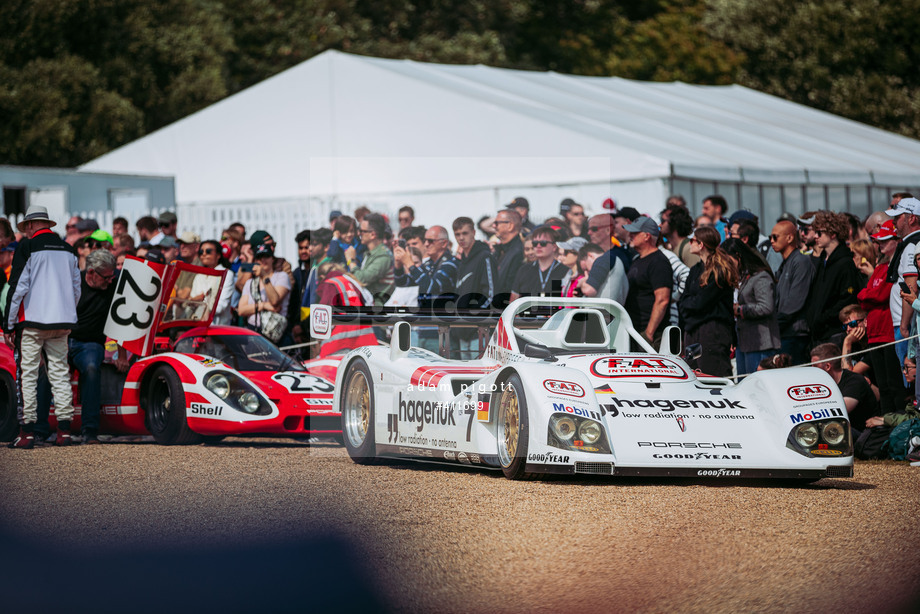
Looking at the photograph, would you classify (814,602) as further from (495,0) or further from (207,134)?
(495,0)

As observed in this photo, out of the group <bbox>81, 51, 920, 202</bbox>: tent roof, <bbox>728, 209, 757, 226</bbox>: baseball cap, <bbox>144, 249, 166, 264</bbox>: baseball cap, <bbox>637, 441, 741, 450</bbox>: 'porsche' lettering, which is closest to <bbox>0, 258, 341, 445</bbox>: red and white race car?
<bbox>144, 249, 166, 264</bbox>: baseball cap

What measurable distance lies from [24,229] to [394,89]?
13962 mm

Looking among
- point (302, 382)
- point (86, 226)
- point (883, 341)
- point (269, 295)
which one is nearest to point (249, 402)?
point (302, 382)

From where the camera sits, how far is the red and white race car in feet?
38.4

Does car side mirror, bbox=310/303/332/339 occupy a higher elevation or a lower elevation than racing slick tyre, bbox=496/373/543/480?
higher

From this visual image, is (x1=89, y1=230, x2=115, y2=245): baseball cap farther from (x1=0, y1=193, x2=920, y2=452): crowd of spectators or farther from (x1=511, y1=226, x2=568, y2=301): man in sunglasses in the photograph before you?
(x1=511, y1=226, x2=568, y2=301): man in sunglasses

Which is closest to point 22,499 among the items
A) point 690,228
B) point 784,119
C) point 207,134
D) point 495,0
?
point 690,228

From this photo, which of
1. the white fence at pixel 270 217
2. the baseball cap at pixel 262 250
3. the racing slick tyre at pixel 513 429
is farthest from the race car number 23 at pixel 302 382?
the white fence at pixel 270 217

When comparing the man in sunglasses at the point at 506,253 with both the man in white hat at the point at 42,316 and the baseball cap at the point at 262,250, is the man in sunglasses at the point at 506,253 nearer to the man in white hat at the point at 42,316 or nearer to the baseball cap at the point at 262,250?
the baseball cap at the point at 262,250

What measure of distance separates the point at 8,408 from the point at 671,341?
634 centimetres

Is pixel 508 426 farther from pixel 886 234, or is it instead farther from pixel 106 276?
pixel 106 276

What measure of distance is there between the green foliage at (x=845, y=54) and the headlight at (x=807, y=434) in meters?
36.2

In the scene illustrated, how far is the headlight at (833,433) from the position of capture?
8719 millimetres

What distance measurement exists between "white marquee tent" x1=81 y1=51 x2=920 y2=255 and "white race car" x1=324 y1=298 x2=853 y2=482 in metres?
9.35
